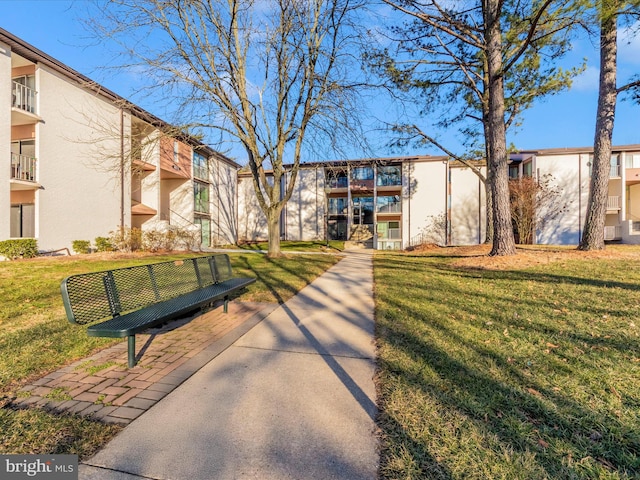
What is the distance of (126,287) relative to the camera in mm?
4008

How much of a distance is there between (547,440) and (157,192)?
23276mm

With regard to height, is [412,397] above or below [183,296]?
below

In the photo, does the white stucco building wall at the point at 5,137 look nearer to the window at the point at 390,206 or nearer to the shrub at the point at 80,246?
the shrub at the point at 80,246

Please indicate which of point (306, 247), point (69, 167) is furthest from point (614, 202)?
point (69, 167)

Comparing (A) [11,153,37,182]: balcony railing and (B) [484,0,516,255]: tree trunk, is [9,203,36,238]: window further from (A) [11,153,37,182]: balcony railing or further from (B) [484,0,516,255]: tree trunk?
(B) [484,0,516,255]: tree trunk

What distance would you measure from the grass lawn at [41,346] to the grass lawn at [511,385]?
2.12 m

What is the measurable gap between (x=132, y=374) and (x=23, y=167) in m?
15.7

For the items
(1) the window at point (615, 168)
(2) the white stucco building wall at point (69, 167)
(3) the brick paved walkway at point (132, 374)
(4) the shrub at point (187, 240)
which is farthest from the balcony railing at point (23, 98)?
(1) the window at point (615, 168)

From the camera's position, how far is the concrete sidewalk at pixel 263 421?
1.90 m

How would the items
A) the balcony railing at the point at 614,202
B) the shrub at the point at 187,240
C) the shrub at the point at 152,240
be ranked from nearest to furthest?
Answer: the shrub at the point at 152,240 → the shrub at the point at 187,240 → the balcony railing at the point at 614,202

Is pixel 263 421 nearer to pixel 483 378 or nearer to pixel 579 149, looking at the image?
pixel 483 378

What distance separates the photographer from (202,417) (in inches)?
95.3

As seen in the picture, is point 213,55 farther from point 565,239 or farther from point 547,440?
point 565,239

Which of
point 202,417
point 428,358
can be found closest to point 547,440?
point 428,358
